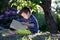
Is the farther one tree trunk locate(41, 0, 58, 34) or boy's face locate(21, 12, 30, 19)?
tree trunk locate(41, 0, 58, 34)

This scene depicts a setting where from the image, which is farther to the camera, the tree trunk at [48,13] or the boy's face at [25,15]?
the tree trunk at [48,13]

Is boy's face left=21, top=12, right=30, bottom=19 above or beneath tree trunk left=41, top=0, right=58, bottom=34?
above

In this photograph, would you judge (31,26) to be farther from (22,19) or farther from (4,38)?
(4,38)

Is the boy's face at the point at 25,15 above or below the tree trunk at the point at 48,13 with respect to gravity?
above

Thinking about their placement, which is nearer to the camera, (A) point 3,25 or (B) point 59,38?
(B) point 59,38

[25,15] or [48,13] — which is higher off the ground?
[25,15]

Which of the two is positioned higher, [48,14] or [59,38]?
[59,38]

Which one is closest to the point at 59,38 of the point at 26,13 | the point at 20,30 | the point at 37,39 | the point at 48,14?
the point at 37,39

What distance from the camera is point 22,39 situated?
7.08 ft

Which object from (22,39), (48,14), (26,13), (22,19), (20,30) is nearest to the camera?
(22,39)

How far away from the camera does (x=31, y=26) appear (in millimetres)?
3311

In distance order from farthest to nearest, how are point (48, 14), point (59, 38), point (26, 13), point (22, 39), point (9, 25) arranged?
point (48, 14)
point (26, 13)
point (9, 25)
point (59, 38)
point (22, 39)

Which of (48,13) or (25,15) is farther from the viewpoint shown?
(48,13)

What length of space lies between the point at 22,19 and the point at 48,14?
451 cm
